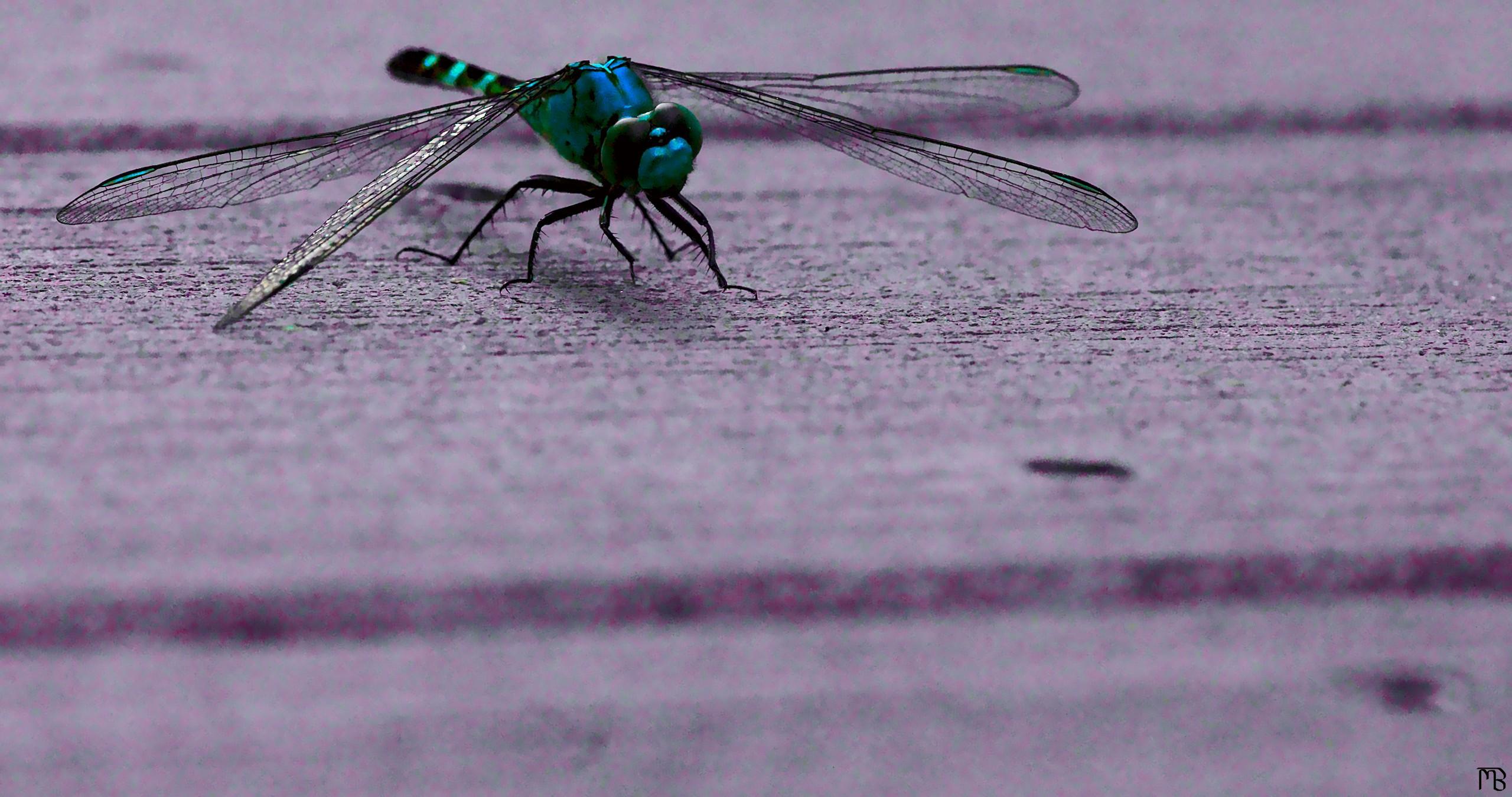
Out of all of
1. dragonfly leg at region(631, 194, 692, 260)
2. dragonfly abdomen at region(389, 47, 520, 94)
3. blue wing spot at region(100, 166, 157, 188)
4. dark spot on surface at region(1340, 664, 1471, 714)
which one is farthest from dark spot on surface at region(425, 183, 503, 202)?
dark spot on surface at region(1340, 664, 1471, 714)

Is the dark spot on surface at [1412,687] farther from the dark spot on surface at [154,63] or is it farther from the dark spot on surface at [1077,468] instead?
the dark spot on surface at [154,63]

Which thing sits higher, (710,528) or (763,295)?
(763,295)

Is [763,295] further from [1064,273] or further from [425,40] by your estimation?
[425,40]

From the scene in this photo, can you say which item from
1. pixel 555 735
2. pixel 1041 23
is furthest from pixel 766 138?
pixel 555 735

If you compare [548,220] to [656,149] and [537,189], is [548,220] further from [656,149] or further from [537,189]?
[656,149]

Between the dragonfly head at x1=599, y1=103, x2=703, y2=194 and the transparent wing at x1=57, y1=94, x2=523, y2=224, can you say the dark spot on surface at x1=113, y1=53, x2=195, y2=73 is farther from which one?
the dragonfly head at x1=599, y1=103, x2=703, y2=194

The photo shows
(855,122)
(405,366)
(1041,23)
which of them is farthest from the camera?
(1041,23)
